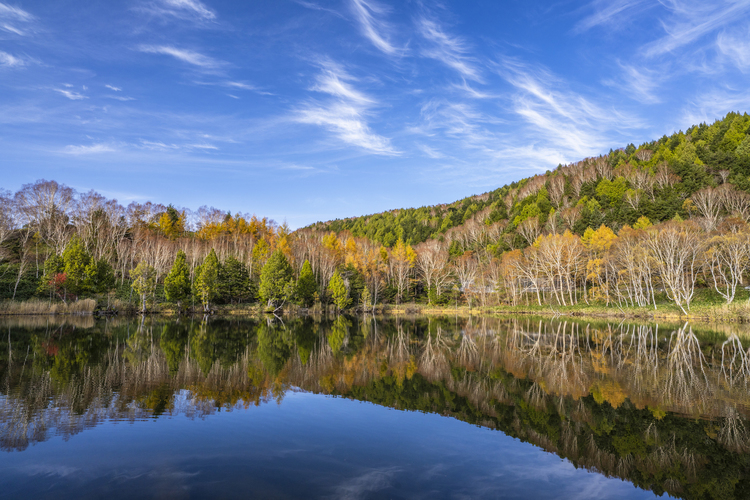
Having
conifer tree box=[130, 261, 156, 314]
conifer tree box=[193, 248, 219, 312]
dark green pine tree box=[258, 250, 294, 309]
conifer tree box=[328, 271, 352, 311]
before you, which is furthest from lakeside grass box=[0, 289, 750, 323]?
conifer tree box=[328, 271, 352, 311]

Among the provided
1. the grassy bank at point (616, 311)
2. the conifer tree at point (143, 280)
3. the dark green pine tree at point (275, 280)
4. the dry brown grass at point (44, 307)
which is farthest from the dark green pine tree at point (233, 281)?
the grassy bank at point (616, 311)

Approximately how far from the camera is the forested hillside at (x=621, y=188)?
73.4 metres

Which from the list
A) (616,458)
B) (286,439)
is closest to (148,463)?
(286,439)

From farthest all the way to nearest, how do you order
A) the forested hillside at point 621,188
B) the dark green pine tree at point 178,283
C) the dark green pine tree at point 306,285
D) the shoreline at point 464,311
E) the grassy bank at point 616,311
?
the forested hillside at point 621,188, the dark green pine tree at point 306,285, the dark green pine tree at point 178,283, the shoreline at point 464,311, the grassy bank at point 616,311

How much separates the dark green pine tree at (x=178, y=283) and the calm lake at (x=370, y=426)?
114 ft

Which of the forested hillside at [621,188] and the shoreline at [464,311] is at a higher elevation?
the forested hillside at [621,188]

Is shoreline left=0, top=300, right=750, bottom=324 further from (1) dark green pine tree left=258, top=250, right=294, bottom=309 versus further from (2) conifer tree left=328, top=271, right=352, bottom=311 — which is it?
(2) conifer tree left=328, top=271, right=352, bottom=311

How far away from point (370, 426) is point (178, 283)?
160 feet

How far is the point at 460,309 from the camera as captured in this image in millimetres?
65500

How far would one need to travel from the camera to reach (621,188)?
8356 cm

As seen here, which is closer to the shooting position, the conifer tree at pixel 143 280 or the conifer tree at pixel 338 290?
the conifer tree at pixel 143 280

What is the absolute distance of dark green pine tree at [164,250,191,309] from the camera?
51.4m

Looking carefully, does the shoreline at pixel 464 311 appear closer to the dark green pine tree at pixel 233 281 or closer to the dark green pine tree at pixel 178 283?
the dark green pine tree at pixel 233 281

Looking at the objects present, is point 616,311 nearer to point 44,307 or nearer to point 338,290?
point 338,290
